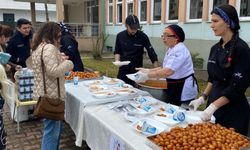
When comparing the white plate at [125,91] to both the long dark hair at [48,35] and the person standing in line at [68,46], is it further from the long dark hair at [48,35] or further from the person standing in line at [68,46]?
the person standing in line at [68,46]

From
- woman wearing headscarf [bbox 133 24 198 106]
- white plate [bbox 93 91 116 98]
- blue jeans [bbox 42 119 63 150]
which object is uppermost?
woman wearing headscarf [bbox 133 24 198 106]

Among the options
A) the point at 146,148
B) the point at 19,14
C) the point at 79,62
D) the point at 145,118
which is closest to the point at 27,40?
the point at 79,62

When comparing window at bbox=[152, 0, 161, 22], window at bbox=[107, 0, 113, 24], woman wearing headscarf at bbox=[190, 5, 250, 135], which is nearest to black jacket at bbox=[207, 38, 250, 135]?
Result: woman wearing headscarf at bbox=[190, 5, 250, 135]

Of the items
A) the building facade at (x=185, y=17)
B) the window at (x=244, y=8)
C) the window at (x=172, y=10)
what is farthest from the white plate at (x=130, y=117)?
the window at (x=172, y=10)

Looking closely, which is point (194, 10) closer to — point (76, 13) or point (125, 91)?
point (125, 91)

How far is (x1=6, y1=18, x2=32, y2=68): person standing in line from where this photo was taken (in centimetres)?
466

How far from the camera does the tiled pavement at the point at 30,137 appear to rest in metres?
3.81

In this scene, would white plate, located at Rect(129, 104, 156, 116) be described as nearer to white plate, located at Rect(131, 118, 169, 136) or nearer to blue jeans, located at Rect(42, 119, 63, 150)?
white plate, located at Rect(131, 118, 169, 136)

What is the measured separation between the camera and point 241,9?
26.3 feet

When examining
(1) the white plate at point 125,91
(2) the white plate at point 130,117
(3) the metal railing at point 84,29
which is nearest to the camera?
(2) the white plate at point 130,117

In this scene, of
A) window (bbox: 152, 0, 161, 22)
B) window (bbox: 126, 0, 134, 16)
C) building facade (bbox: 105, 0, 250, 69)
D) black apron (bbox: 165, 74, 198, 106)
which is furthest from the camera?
window (bbox: 126, 0, 134, 16)

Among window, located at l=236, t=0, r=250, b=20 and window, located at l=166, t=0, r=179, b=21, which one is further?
window, located at l=166, t=0, r=179, b=21

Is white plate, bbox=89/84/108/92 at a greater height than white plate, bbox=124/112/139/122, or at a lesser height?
greater

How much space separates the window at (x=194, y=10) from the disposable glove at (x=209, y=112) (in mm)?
7896
